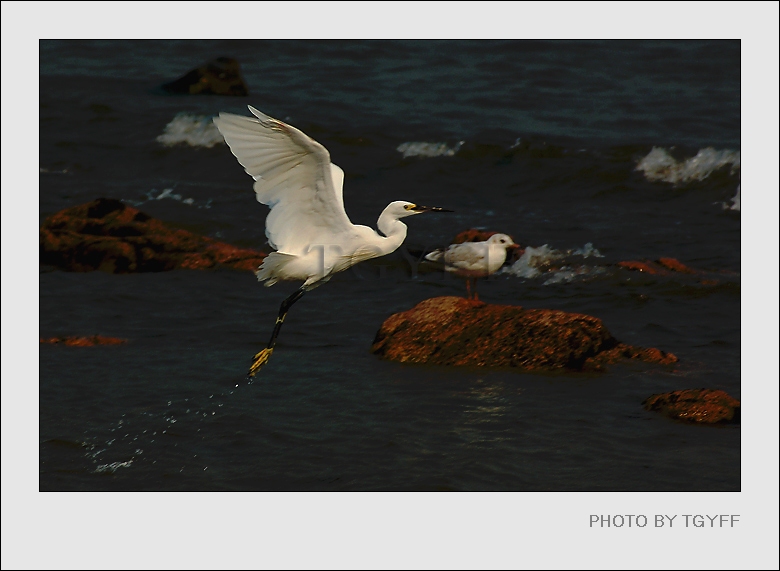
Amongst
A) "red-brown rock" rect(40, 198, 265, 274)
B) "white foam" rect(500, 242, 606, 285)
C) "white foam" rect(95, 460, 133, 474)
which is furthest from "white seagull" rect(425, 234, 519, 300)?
"white foam" rect(95, 460, 133, 474)

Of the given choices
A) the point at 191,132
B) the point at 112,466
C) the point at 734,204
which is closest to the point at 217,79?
the point at 191,132

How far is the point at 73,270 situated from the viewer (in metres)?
10.3

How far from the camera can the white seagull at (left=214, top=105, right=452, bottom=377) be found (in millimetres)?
5398

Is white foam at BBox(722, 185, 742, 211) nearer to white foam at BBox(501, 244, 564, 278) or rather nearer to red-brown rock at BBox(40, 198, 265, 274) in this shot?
white foam at BBox(501, 244, 564, 278)

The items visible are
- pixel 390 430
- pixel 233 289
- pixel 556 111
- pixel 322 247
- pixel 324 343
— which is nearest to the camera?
pixel 322 247

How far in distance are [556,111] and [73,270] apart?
8196mm

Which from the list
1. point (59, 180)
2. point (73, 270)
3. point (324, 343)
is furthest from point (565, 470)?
point (59, 180)

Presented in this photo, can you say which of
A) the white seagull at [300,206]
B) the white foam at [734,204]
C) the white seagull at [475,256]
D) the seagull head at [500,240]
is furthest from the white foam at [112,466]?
the white foam at [734,204]

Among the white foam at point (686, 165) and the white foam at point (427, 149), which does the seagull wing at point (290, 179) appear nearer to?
the white foam at point (427, 149)

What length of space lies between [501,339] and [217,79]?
32.5ft

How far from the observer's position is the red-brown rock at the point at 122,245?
33.9ft

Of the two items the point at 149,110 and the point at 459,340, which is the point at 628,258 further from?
the point at 149,110

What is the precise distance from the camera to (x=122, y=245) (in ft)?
34.0

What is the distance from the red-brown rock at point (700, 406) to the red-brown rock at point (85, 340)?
15.1 ft
